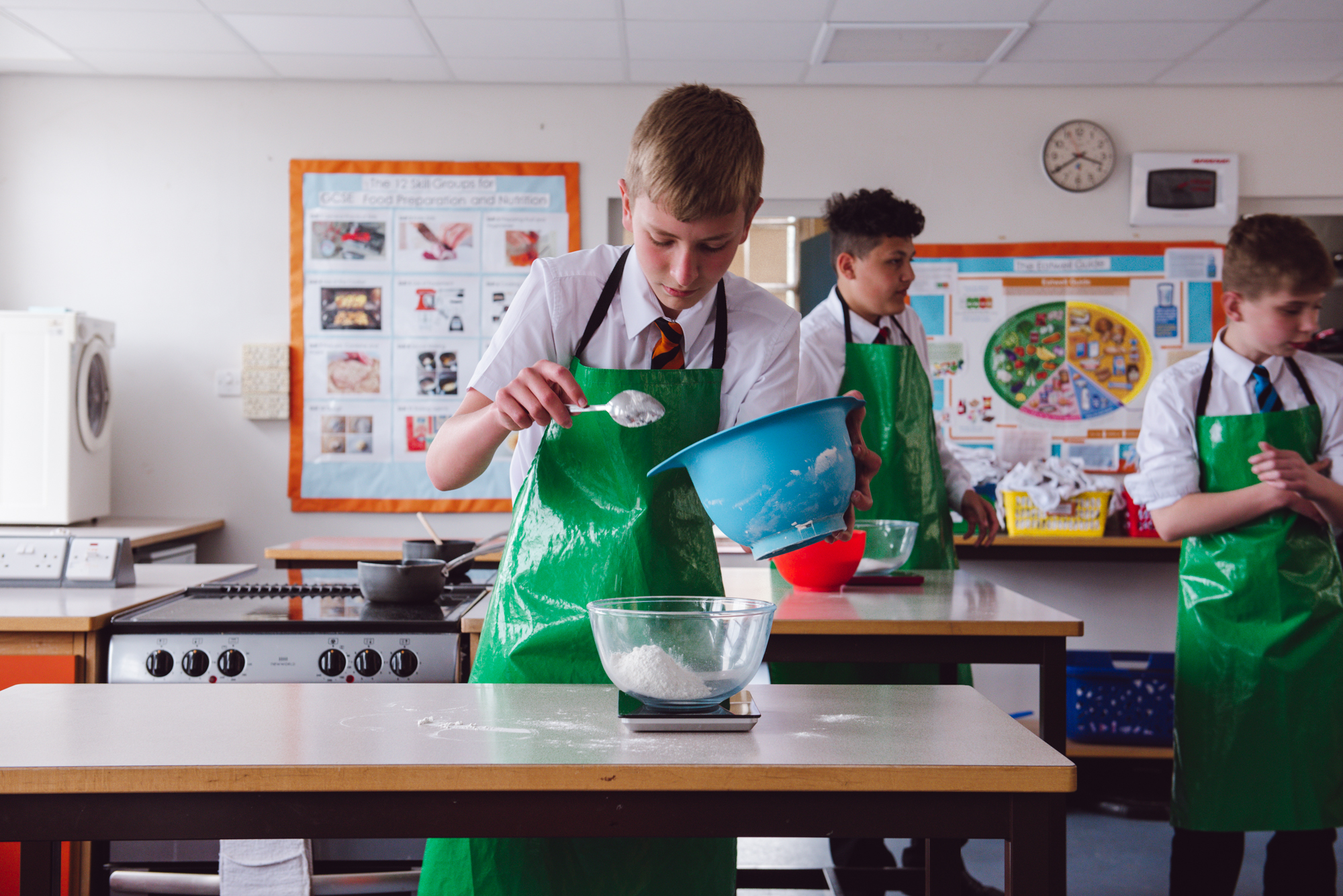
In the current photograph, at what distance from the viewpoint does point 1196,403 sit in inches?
88.4

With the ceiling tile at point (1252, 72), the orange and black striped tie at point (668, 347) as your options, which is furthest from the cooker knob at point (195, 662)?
the ceiling tile at point (1252, 72)

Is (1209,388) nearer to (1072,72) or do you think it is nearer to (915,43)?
(915,43)

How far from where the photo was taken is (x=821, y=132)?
4242 mm

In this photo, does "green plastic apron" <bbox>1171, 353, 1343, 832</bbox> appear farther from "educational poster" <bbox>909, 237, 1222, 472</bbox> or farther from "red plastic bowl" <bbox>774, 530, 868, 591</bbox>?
"educational poster" <bbox>909, 237, 1222, 472</bbox>

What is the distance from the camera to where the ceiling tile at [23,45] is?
3727 millimetres

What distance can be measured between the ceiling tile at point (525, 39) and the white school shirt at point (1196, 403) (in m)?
2.36

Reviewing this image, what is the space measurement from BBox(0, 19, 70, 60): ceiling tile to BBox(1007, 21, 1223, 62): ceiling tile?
12.2ft

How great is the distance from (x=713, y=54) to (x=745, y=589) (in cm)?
253

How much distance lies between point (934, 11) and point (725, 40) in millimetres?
767

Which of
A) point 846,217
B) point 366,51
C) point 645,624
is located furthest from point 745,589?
point 366,51

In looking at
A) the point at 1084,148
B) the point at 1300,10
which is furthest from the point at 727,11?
the point at 1300,10

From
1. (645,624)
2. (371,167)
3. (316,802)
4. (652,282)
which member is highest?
(371,167)

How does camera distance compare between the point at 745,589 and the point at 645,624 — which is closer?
the point at 645,624

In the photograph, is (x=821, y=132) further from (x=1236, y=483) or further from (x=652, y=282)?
(x=652, y=282)
